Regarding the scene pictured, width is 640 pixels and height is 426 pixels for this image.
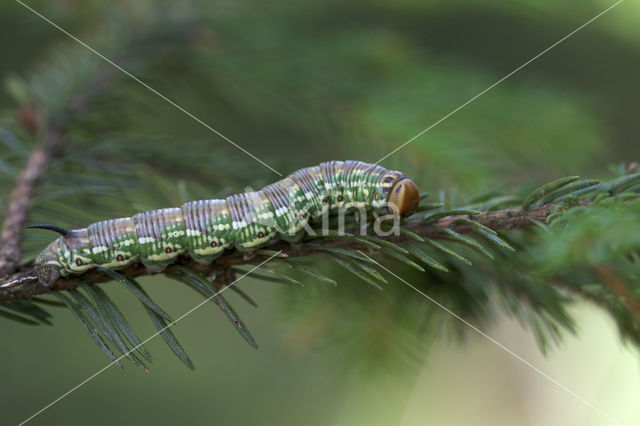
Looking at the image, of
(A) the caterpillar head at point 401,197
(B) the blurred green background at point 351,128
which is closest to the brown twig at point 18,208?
(B) the blurred green background at point 351,128

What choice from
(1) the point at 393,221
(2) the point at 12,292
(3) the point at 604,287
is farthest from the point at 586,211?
(2) the point at 12,292

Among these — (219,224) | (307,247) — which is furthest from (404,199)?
(219,224)

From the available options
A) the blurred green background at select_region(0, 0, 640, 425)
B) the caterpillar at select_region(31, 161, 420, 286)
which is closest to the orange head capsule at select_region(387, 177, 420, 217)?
the caterpillar at select_region(31, 161, 420, 286)

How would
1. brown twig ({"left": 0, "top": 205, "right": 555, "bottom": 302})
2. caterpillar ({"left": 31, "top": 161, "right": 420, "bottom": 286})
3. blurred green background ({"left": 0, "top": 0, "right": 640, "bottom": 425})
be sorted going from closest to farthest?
brown twig ({"left": 0, "top": 205, "right": 555, "bottom": 302})
caterpillar ({"left": 31, "top": 161, "right": 420, "bottom": 286})
blurred green background ({"left": 0, "top": 0, "right": 640, "bottom": 425})

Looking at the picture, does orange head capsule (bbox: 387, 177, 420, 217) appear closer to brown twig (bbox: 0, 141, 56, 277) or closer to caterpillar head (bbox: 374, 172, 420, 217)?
caterpillar head (bbox: 374, 172, 420, 217)

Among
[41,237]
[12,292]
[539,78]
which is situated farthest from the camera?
[539,78]

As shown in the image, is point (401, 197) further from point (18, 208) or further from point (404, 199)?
point (18, 208)

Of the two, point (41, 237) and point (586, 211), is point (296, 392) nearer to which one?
point (41, 237)
